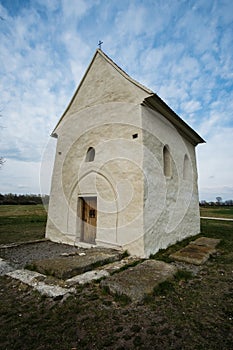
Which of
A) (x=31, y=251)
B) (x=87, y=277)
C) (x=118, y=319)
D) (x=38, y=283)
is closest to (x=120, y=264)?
(x=87, y=277)

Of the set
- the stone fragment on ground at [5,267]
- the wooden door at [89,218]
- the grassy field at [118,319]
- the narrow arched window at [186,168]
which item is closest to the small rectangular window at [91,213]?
the wooden door at [89,218]

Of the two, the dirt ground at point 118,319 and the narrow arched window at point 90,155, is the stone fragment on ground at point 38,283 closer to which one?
the dirt ground at point 118,319

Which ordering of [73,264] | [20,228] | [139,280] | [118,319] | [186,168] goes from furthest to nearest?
1. [20,228]
2. [186,168]
3. [73,264]
4. [139,280]
5. [118,319]

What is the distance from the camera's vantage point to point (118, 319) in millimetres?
2908

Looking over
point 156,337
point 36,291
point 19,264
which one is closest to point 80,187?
point 19,264

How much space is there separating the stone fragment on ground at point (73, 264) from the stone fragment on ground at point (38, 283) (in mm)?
196

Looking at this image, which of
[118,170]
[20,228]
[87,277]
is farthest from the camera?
[20,228]

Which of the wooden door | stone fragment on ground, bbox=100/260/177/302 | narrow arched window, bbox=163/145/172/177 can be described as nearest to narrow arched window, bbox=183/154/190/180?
narrow arched window, bbox=163/145/172/177

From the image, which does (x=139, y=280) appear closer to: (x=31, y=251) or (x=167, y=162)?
(x=31, y=251)

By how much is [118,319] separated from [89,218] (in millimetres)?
5167

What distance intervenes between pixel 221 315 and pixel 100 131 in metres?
6.46

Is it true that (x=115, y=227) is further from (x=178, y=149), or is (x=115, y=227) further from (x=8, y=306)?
(x=178, y=149)

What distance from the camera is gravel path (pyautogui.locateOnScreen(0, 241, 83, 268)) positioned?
19.0 feet

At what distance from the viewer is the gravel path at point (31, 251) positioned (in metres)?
5.80
